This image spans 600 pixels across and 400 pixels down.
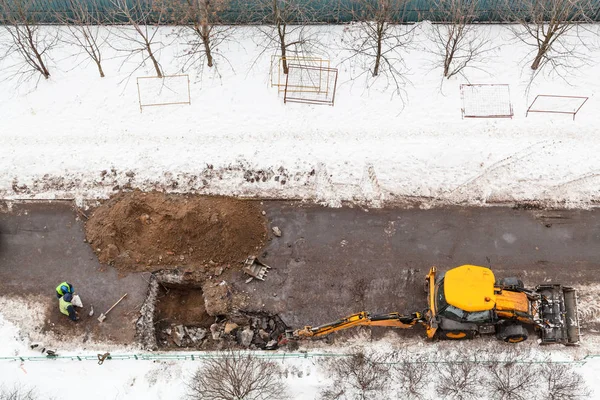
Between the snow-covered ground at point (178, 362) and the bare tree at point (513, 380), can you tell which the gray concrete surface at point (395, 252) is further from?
the bare tree at point (513, 380)

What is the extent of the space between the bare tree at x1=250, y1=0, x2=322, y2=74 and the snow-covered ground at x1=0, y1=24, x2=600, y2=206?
0.61m

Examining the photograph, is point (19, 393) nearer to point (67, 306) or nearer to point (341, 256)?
point (67, 306)

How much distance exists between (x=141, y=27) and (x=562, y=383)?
21.8 metres

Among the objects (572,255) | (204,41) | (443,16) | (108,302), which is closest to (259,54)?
(204,41)

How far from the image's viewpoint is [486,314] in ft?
50.8

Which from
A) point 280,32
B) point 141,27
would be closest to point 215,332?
point 280,32

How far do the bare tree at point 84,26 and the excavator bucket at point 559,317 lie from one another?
64.3 feet

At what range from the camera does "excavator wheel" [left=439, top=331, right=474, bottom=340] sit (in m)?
16.2

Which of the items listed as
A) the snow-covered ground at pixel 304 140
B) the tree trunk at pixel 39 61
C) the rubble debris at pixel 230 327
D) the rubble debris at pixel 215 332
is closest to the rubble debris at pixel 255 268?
→ the rubble debris at pixel 230 327

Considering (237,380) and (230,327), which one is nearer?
(237,380)

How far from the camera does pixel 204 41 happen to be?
67.2 ft

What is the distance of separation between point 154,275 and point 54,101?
30.1ft

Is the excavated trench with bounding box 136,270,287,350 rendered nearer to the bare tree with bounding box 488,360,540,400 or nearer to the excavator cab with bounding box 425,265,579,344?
the excavator cab with bounding box 425,265,579,344

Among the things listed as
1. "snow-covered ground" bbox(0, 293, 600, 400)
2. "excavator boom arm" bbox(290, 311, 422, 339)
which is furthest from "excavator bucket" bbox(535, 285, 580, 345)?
"excavator boom arm" bbox(290, 311, 422, 339)
